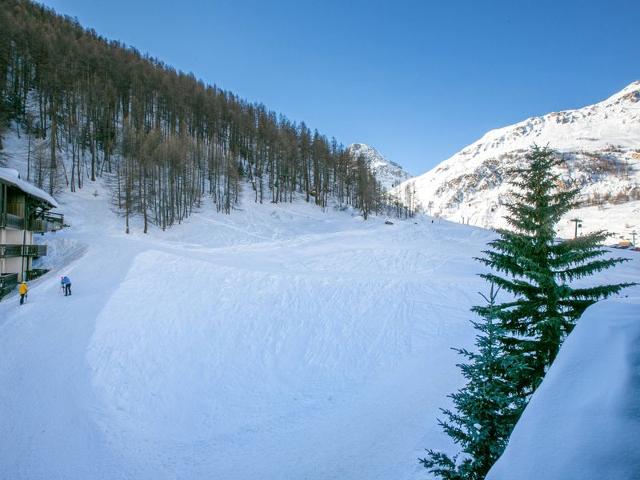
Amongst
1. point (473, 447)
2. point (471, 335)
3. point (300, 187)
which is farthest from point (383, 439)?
point (300, 187)

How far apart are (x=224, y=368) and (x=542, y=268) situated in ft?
39.8

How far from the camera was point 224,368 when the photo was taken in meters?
13.0

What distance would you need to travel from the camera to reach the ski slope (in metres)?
8.65

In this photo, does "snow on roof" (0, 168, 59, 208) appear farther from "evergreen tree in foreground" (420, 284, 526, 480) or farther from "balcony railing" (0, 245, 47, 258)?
"evergreen tree in foreground" (420, 284, 526, 480)

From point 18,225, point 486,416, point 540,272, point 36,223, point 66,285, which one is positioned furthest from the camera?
point 36,223

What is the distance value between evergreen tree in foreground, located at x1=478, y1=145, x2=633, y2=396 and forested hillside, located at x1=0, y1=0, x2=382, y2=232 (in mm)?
38855

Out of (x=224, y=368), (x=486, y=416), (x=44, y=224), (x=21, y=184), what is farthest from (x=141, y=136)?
(x=486, y=416)

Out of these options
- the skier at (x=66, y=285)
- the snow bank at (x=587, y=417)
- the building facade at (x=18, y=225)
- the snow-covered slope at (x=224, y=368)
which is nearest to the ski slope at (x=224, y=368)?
the snow-covered slope at (x=224, y=368)

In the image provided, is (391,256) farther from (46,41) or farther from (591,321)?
(46,41)

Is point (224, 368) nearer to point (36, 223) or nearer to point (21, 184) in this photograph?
point (21, 184)

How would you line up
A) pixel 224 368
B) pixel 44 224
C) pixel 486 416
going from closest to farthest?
pixel 486 416 → pixel 224 368 → pixel 44 224

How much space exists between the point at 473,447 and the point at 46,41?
82555 millimetres

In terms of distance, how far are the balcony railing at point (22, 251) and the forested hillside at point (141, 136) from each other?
10955 mm

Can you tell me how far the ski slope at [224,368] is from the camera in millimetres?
8648
